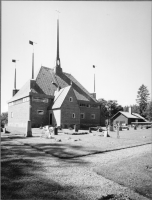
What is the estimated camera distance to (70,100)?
102 feet

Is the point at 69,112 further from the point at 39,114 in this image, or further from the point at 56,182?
the point at 56,182

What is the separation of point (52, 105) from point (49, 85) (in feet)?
17.7

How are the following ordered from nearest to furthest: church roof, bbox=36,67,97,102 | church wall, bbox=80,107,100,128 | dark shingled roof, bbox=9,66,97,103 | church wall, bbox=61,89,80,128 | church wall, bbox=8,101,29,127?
church wall, bbox=61,89,80,128
church wall, bbox=8,101,29,127
dark shingled roof, bbox=9,66,97,103
church roof, bbox=36,67,97,102
church wall, bbox=80,107,100,128

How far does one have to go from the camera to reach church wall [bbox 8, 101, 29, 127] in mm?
30888

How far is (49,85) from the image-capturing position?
34.6m

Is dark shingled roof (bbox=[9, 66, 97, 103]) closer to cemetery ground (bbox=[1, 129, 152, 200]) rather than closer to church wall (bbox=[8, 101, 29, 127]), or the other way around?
church wall (bbox=[8, 101, 29, 127])

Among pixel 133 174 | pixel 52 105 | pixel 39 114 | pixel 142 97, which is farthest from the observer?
pixel 142 97

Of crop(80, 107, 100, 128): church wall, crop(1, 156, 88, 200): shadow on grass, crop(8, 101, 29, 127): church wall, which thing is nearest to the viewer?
crop(1, 156, 88, 200): shadow on grass

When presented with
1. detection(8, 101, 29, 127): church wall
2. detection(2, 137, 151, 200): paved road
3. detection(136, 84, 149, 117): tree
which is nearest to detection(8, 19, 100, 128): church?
detection(8, 101, 29, 127): church wall

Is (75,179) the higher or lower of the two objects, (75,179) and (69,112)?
the lower

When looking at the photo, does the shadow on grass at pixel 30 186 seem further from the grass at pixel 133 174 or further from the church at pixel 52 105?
the church at pixel 52 105

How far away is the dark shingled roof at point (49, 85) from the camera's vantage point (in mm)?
32188

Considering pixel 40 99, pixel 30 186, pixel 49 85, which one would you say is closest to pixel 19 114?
pixel 40 99

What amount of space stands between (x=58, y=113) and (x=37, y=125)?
16.1 feet
